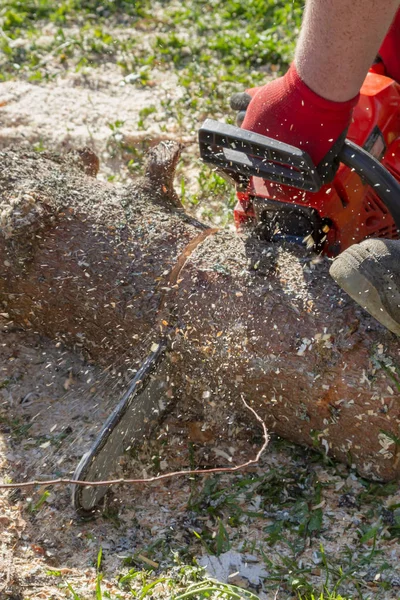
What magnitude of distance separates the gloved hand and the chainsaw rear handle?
0.06m

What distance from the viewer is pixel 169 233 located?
2473mm

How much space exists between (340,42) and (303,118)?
27 centimetres

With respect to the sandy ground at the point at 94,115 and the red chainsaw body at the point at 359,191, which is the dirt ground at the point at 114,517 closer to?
the red chainsaw body at the point at 359,191

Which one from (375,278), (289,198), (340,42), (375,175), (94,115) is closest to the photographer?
(375,278)

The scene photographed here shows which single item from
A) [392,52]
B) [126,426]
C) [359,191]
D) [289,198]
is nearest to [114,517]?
[126,426]

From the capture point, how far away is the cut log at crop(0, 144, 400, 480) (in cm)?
212

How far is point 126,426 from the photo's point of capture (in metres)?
2.24

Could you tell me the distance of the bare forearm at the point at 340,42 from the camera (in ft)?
6.59

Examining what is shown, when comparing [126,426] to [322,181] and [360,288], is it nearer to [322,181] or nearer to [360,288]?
[360,288]

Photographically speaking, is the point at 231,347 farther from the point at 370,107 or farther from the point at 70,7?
the point at 70,7

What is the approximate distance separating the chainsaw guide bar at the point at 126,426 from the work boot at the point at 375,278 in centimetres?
67

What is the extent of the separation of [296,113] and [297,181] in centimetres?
22

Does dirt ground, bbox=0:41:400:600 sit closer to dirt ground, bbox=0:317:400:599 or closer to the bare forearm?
dirt ground, bbox=0:317:400:599

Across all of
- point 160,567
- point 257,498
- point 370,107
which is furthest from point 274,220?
point 160,567
